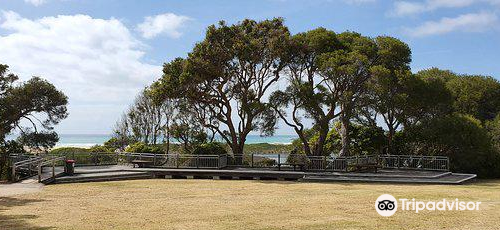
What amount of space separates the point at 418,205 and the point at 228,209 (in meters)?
6.11

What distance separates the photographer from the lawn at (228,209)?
1047 centimetres

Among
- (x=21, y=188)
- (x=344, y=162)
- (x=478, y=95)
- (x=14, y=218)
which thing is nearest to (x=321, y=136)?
(x=344, y=162)

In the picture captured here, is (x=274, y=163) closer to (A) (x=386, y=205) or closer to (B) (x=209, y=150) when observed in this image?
(B) (x=209, y=150)

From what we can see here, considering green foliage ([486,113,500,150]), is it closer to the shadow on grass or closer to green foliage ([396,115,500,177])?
green foliage ([396,115,500,177])

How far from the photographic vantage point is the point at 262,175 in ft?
80.9

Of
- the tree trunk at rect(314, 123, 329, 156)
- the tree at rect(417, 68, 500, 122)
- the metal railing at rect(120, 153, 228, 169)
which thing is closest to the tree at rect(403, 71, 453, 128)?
the tree trunk at rect(314, 123, 329, 156)

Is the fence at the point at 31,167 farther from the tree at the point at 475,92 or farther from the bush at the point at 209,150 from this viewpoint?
the tree at the point at 475,92

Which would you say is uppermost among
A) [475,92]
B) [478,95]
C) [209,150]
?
[475,92]

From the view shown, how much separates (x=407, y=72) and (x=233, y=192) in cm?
1629

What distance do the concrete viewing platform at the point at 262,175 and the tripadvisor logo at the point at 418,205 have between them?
760 centimetres

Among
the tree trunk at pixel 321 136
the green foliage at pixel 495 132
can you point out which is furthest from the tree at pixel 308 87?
the green foliage at pixel 495 132

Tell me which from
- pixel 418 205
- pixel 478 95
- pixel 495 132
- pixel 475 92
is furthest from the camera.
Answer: pixel 475 92

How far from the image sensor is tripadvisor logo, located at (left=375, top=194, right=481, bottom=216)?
12883 mm

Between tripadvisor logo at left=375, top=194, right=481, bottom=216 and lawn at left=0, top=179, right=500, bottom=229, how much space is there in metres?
0.31
